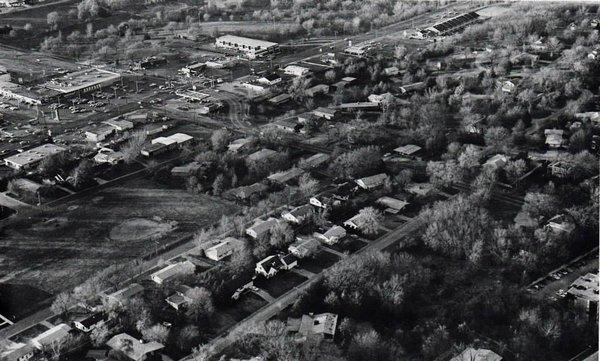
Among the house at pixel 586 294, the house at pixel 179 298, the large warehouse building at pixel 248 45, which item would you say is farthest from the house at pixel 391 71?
the house at pixel 179 298

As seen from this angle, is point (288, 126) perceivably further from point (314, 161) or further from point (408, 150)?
point (408, 150)

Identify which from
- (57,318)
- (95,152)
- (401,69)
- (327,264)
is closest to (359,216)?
(327,264)

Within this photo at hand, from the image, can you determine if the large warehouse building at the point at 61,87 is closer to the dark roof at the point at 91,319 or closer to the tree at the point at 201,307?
the dark roof at the point at 91,319

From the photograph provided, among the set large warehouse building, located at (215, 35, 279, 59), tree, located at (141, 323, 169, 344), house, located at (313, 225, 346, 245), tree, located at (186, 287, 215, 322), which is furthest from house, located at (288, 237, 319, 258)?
large warehouse building, located at (215, 35, 279, 59)

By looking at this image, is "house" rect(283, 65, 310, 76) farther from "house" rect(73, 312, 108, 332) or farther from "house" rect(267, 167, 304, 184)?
"house" rect(73, 312, 108, 332)

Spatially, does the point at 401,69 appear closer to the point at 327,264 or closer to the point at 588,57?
the point at 588,57
